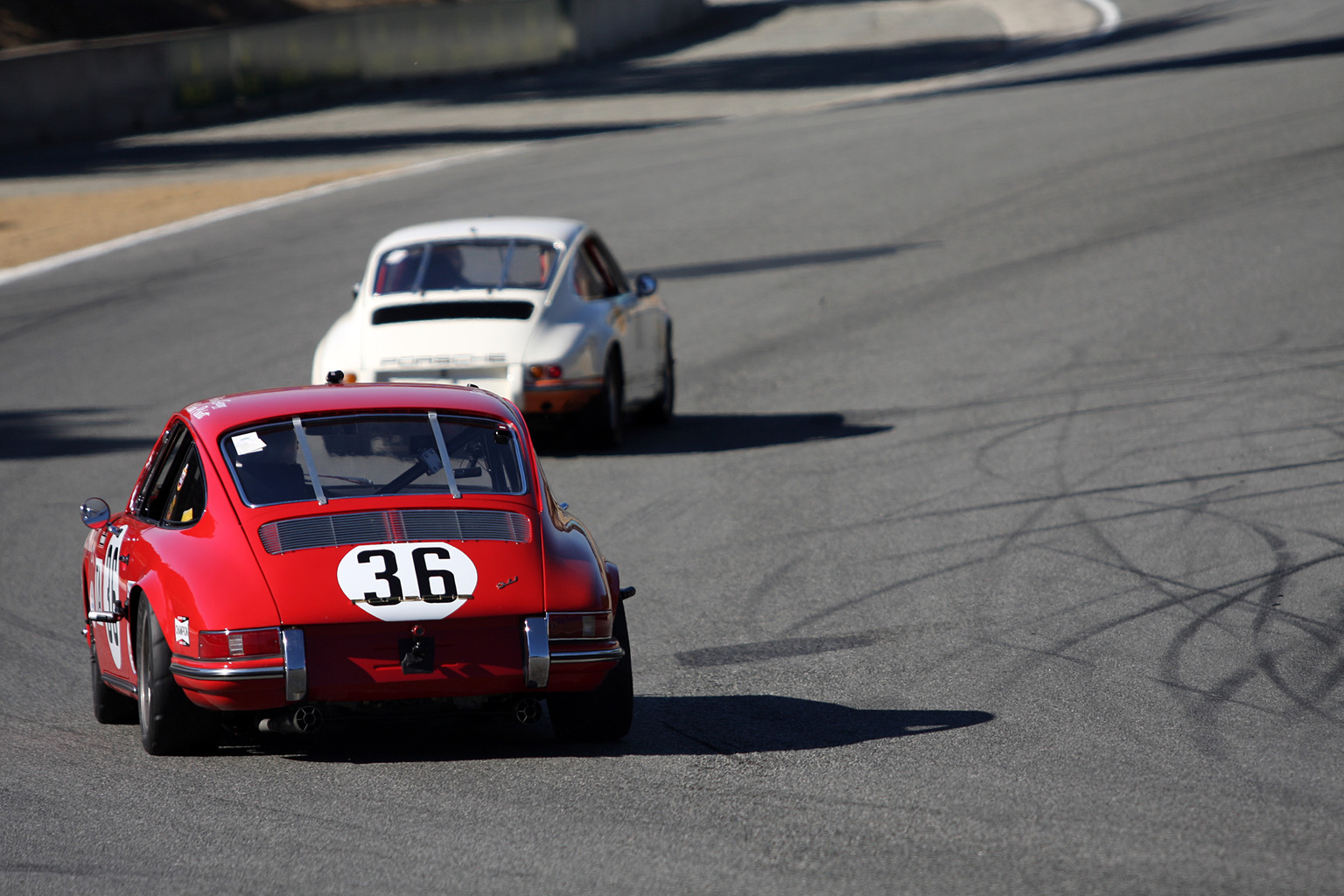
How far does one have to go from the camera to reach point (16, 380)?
1534 cm

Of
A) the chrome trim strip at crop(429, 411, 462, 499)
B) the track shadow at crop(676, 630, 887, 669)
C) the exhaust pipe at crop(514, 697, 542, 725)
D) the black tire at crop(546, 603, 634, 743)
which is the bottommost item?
the track shadow at crop(676, 630, 887, 669)

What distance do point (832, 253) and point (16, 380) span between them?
928 centimetres

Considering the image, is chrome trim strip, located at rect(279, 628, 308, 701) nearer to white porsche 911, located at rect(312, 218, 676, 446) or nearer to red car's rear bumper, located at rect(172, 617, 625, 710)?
red car's rear bumper, located at rect(172, 617, 625, 710)

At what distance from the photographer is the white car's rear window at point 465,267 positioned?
1265cm

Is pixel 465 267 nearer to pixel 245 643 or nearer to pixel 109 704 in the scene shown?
pixel 109 704

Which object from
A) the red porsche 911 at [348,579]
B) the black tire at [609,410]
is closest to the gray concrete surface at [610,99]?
the black tire at [609,410]

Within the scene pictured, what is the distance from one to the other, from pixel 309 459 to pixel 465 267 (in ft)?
22.0

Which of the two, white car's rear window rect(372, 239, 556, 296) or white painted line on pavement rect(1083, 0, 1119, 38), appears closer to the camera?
white car's rear window rect(372, 239, 556, 296)

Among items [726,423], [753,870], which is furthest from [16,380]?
[753,870]

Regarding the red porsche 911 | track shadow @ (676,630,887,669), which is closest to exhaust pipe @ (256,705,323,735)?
the red porsche 911

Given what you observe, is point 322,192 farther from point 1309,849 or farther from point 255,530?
point 1309,849

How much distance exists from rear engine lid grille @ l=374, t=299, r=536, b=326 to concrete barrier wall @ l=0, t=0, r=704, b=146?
21.7 metres

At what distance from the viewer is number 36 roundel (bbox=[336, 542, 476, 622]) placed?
231 inches

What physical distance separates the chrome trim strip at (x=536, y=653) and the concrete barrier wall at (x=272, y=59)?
28.3 metres
